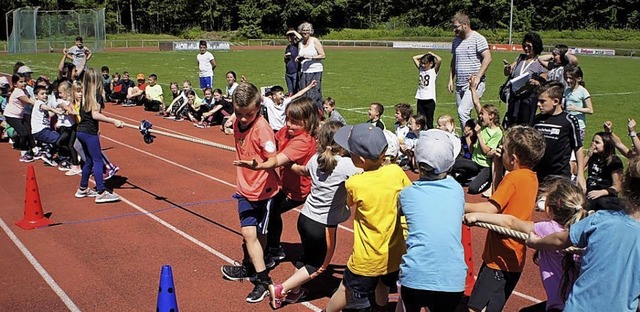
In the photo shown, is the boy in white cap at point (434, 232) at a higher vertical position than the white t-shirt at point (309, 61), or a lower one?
lower

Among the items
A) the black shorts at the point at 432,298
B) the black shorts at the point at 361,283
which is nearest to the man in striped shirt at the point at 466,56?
the black shorts at the point at 361,283

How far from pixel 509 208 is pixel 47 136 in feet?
35.8

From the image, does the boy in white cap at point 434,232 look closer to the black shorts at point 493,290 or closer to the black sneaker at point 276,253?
the black shorts at point 493,290

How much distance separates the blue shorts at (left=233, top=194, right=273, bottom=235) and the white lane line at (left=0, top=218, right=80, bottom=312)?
1.81 metres

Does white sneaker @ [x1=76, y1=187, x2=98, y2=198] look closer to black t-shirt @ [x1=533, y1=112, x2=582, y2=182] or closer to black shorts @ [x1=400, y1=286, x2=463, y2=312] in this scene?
black t-shirt @ [x1=533, y1=112, x2=582, y2=182]

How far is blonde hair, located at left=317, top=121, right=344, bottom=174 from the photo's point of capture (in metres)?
5.35

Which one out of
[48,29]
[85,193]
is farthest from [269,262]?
[48,29]

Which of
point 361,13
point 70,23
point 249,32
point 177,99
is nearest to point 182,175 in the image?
point 177,99

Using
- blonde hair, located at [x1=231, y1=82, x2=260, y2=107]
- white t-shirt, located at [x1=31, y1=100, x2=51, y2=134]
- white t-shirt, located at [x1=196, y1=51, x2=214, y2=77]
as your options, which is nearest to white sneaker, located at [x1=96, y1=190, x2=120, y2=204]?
white t-shirt, located at [x1=31, y1=100, x2=51, y2=134]

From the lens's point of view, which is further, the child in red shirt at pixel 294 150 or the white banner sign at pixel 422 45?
the white banner sign at pixel 422 45

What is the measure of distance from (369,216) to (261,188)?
184 cm

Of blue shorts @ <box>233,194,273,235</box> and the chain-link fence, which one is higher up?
the chain-link fence

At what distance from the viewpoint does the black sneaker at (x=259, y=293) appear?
605 centimetres

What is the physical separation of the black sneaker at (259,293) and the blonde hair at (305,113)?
152 cm
